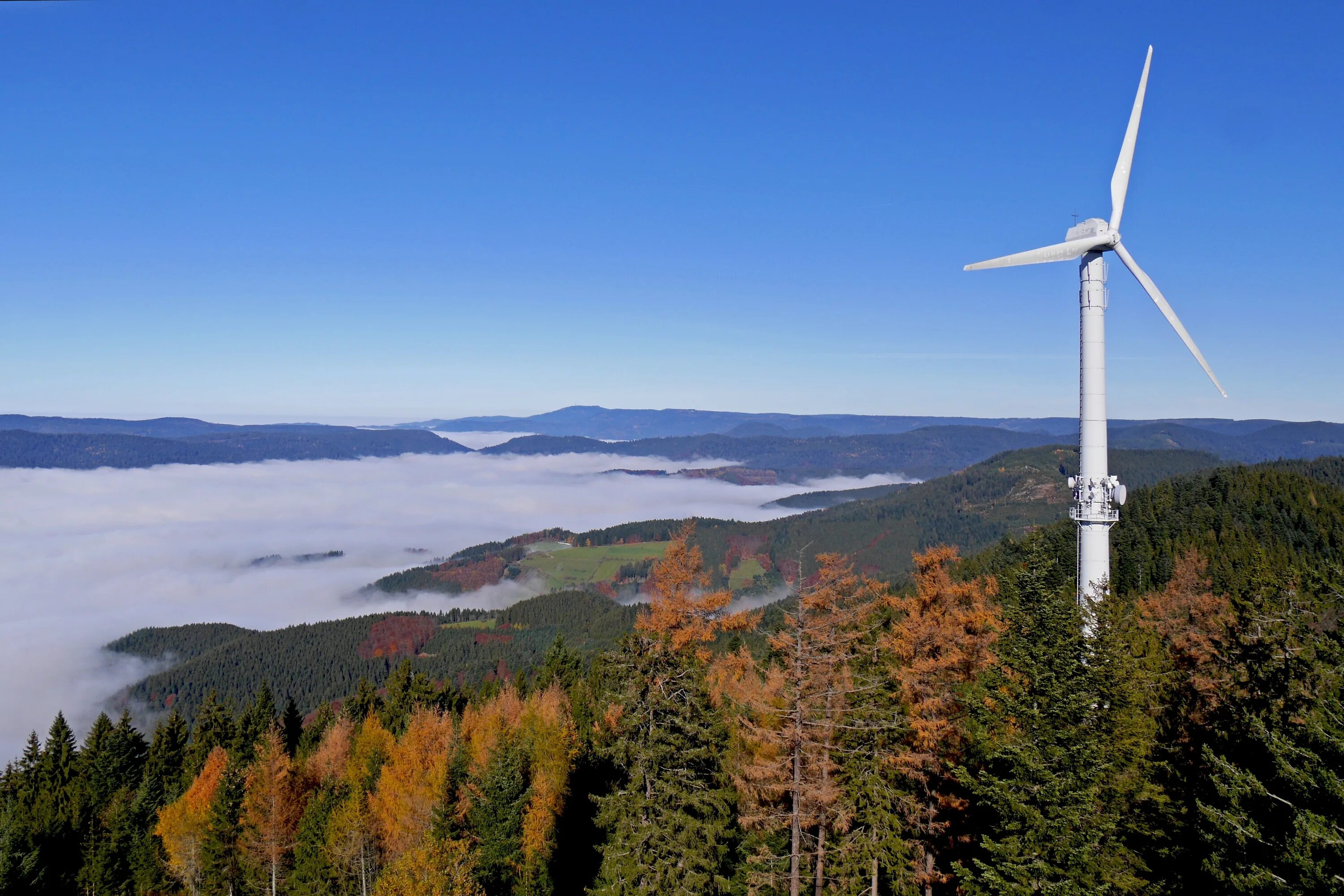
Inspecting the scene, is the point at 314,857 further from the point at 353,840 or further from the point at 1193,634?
the point at 1193,634

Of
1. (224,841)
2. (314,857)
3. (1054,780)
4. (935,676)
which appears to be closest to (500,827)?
(314,857)

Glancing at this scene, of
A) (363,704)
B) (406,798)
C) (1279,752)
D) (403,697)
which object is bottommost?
(363,704)

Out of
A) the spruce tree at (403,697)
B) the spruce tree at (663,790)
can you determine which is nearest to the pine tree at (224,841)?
the spruce tree at (403,697)

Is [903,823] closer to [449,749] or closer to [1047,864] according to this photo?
[1047,864]

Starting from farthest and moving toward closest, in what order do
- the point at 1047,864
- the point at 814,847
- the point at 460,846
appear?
1. the point at 460,846
2. the point at 814,847
3. the point at 1047,864

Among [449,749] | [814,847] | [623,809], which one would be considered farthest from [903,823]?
[449,749]

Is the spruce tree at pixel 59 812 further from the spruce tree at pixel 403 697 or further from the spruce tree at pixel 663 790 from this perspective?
the spruce tree at pixel 663 790
